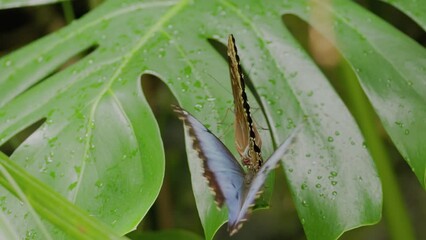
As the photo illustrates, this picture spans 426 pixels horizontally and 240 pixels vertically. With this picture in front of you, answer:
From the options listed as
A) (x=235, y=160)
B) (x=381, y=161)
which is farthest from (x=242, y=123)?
(x=381, y=161)

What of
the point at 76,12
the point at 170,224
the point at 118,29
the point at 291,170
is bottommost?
the point at 170,224

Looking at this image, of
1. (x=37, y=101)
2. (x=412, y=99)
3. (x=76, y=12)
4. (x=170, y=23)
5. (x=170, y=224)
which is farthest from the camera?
(x=76, y=12)

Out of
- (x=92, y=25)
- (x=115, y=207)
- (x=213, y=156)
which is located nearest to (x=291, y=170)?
(x=213, y=156)

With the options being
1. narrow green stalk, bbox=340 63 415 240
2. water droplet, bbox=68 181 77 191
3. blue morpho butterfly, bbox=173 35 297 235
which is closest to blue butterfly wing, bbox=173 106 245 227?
blue morpho butterfly, bbox=173 35 297 235

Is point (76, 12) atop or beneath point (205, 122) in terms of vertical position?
beneath

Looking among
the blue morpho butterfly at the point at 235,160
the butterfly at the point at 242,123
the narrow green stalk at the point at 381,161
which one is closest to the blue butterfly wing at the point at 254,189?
the blue morpho butterfly at the point at 235,160

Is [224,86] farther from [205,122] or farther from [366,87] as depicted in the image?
A: [366,87]
